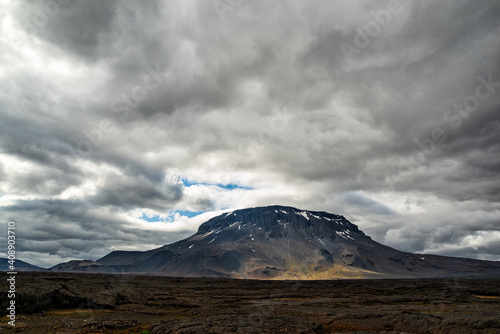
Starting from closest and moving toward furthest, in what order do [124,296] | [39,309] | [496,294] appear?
[39,309] → [124,296] → [496,294]

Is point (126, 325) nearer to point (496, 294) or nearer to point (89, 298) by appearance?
point (89, 298)

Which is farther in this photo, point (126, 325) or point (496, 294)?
point (496, 294)

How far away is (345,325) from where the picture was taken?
33.4 metres

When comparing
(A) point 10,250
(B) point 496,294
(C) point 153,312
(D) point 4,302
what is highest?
(A) point 10,250

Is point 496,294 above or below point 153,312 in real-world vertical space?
below

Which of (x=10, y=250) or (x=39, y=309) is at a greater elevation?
(x=10, y=250)

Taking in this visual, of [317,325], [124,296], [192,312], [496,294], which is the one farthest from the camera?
[496,294]

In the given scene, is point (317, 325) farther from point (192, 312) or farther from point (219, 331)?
point (192, 312)

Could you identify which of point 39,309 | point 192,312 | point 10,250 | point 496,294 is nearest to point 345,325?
point 192,312

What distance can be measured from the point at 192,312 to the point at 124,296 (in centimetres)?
1554

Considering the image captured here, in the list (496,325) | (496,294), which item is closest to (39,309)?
(496,325)

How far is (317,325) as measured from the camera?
31.6 m

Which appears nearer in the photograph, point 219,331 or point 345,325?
point 219,331

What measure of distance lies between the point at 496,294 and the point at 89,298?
115486 millimetres
